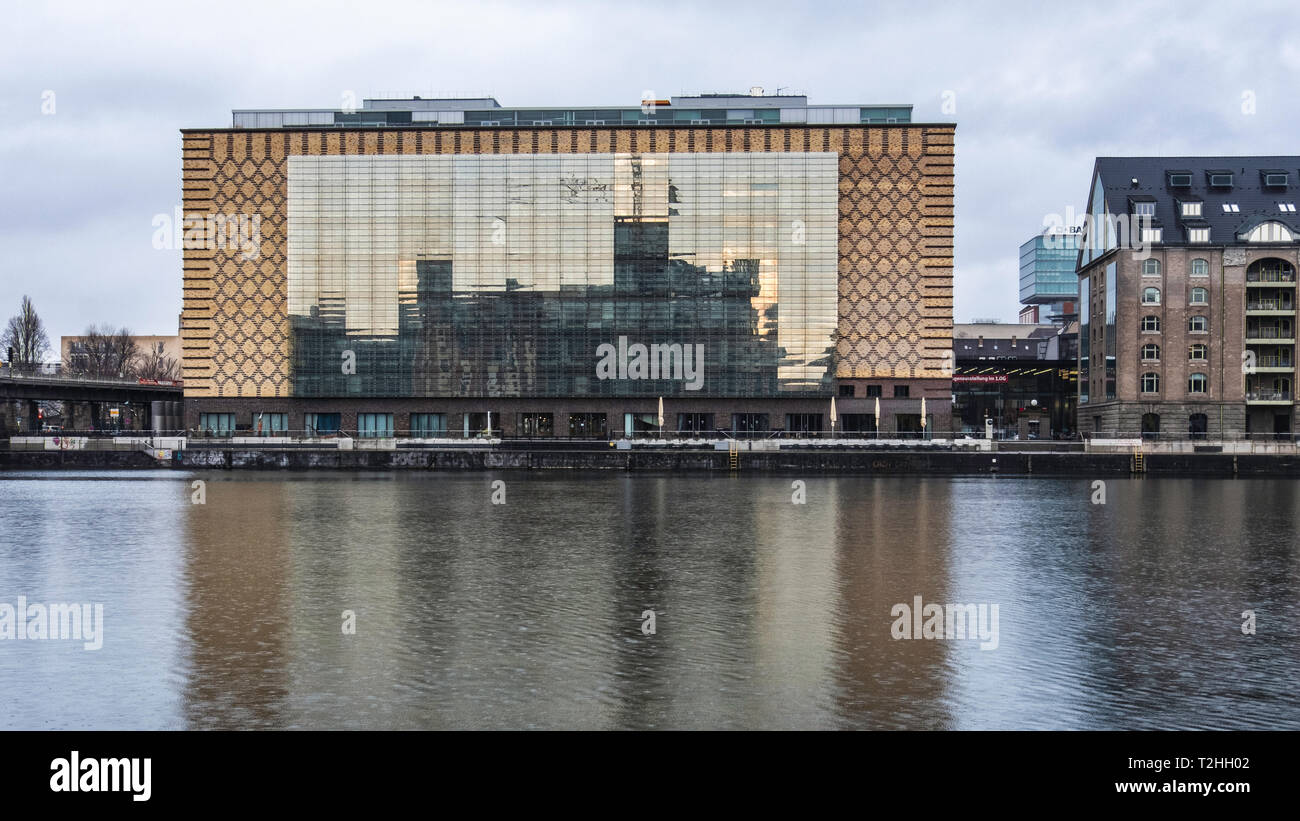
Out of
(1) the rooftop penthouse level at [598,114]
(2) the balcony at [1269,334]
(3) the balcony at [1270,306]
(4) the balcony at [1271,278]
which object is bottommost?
(2) the balcony at [1269,334]

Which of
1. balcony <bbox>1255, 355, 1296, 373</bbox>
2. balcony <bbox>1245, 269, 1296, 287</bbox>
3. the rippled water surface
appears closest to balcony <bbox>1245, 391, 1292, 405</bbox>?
balcony <bbox>1255, 355, 1296, 373</bbox>

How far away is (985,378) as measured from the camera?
156m

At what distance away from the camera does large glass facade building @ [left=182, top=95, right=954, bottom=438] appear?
112875mm

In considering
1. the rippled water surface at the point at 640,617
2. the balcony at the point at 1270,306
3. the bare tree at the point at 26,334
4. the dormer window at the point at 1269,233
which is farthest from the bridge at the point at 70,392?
the dormer window at the point at 1269,233

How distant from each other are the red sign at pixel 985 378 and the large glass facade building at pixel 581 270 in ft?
149

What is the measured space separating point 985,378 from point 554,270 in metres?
75.2

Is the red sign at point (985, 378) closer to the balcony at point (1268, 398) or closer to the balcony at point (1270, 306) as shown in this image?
the balcony at point (1270, 306)

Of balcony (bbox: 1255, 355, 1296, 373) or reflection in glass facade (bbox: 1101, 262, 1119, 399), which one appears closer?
balcony (bbox: 1255, 355, 1296, 373)

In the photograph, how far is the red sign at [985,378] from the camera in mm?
154875

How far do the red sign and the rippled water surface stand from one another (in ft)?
355

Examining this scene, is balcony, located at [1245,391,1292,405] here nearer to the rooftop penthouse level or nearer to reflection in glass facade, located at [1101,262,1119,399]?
reflection in glass facade, located at [1101,262,1119,399]

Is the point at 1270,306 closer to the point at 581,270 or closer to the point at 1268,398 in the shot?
the point at 1268,398

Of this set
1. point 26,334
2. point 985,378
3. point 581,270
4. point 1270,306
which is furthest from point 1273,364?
point 26,334
